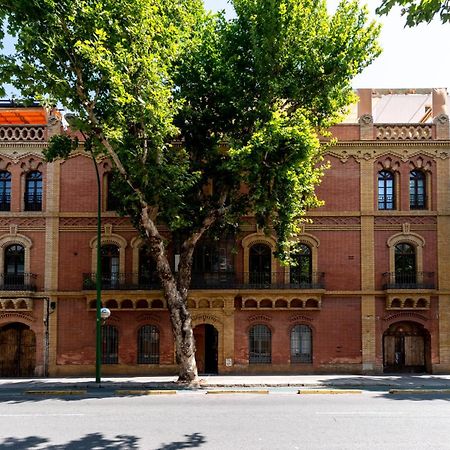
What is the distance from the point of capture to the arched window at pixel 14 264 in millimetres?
23891

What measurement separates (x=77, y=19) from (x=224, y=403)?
12.3 meters

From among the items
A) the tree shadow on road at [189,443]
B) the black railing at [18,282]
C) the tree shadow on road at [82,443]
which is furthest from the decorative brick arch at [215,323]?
the tree shadow on road at [82,443]

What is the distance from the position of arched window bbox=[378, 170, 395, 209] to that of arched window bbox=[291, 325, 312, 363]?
650cm

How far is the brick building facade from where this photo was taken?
2355 centimetres

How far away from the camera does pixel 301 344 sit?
23828 mm

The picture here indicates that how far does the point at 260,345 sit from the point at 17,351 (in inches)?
418

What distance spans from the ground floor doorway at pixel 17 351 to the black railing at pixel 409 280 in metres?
15.6

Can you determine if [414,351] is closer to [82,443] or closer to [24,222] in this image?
[82,443]

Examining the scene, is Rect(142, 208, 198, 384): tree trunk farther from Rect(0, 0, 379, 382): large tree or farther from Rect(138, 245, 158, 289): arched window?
Rect(138, 245, 158, 289): arched window

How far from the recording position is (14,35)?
16703mm

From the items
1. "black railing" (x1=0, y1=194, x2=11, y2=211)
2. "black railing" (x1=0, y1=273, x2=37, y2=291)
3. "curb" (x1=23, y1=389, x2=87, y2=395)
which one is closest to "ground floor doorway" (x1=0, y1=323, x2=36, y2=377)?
"black railing" (x1=0, y1=273, x2=37, y2=291)

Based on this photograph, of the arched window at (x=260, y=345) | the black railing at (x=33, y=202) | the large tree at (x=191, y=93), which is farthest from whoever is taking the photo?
the black railing at (x=33, y=202)

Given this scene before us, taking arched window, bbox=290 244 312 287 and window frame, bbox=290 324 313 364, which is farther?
arched window, bbox=290 244 312 287

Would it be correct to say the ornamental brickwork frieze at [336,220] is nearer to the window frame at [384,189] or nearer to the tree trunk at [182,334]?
the window frame at [384,189]
